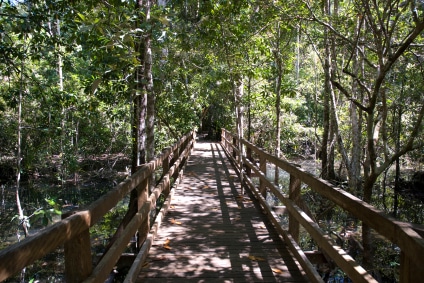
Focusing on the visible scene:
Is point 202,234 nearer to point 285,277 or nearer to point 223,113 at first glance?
point 285,277

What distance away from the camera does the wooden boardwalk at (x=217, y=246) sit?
383cm

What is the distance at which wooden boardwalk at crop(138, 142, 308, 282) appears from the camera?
3830 mm

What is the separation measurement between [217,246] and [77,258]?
2601mm

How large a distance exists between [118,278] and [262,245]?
369cm

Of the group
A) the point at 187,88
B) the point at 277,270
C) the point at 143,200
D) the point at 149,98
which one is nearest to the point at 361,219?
the point at 277,270

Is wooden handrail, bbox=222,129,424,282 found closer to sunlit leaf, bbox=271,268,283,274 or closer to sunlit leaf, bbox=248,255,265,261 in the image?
sunlit leaf, bbox=271,268,283,274

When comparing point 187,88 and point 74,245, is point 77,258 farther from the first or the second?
point 187,88

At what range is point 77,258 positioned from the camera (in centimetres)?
233

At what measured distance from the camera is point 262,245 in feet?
15.5

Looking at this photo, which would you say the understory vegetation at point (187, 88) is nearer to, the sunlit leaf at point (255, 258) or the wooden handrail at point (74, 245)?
the wooden handrail at point (74, 245)

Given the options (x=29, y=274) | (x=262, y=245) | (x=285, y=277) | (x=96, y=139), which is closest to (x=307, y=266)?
(x=285, y=277)

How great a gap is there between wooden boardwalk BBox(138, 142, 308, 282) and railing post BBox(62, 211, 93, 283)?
55.0 inches

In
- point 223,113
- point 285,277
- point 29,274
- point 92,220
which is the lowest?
point 29,274

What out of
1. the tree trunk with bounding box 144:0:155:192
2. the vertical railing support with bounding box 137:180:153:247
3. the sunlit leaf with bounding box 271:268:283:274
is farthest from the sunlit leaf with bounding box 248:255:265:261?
the tree trunk with bounding box 144:0:155:192
